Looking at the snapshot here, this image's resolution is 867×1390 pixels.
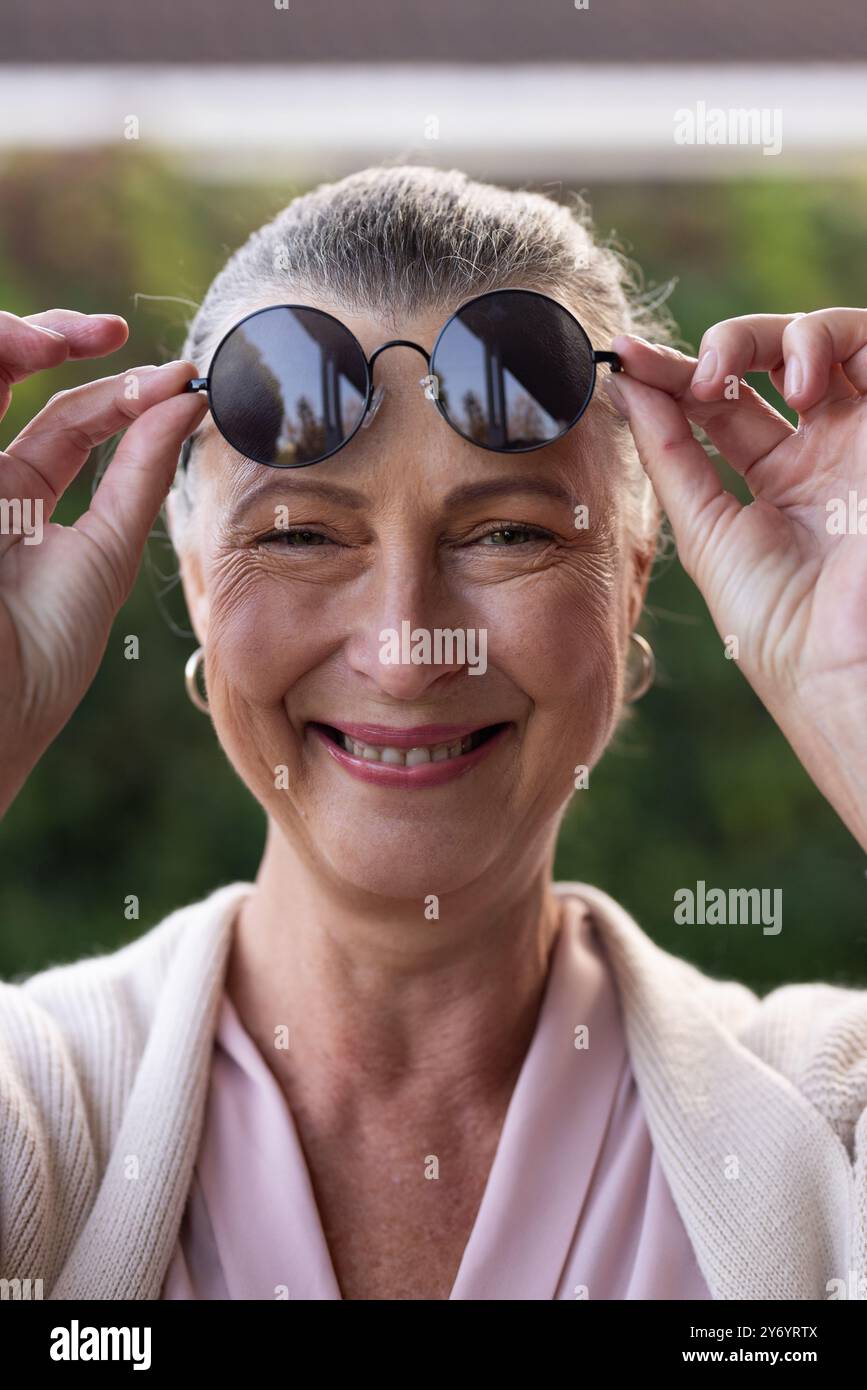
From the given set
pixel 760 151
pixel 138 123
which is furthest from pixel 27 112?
pixel 760 151

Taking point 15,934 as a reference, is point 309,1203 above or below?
above

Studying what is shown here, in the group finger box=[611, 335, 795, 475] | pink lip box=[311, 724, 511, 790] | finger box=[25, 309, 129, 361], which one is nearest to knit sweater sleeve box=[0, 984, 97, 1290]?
pink lip box=[311, 724, 511, 790]

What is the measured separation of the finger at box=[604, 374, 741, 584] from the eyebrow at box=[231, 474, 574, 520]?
0.49ft

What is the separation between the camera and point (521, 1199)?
2008 mm

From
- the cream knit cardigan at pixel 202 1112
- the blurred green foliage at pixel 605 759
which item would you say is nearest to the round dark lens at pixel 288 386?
the cream knit cardigan at pixel 202 1112

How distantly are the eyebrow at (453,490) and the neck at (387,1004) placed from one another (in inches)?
22.5

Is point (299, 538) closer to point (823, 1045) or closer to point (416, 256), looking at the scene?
point (416, 256)

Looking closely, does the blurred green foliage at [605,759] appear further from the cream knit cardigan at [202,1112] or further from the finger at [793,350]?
the finger at [793,350]

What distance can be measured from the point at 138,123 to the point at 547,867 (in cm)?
402

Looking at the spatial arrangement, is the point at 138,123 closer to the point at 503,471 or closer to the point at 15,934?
the point at 15,934

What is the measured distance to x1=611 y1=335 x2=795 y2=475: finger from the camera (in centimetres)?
190

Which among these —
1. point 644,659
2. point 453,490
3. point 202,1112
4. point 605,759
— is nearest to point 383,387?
point 453,490

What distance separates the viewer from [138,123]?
521 cm
